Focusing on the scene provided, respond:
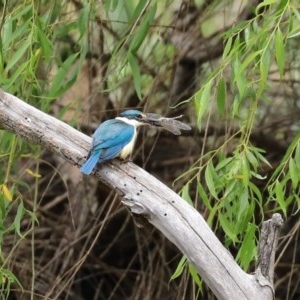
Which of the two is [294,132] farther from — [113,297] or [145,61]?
[113,297]

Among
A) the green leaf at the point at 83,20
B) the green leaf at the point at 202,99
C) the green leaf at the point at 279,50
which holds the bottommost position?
the green leaf at the point at 202,99

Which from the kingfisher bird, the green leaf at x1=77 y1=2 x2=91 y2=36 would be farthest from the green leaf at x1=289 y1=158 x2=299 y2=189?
the green leaf at x1=77 y1=2 x2=91 y2=36

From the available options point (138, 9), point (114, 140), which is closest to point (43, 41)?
point (138, 9)

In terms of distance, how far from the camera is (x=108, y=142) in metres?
2.17

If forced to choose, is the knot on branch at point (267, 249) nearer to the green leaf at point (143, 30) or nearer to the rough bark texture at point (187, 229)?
the rough bark texture at point (187, 229)

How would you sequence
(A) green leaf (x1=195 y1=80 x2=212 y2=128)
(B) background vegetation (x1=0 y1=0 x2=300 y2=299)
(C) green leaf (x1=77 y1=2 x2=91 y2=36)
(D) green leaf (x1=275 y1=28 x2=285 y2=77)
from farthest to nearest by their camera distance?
(B) background vegetation (x1=0 y1=0 x2=300 y2=299) < (C) green leaf (x1=77 y1=2 x2=91 y2=36) < (A) green leaf (x1=195 y1=80 x2=212 y2=128) < (D) green leaf (x1=275 y1=28 x2=285 y2=77)

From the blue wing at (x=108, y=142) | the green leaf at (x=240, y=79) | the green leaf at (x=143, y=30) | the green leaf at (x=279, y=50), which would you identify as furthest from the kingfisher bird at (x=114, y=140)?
the green leaf at (x=279, y=50)

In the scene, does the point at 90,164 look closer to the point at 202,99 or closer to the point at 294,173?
the point at 202,99

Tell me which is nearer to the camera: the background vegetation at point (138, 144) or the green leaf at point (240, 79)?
the green leaf at point (240, 79)

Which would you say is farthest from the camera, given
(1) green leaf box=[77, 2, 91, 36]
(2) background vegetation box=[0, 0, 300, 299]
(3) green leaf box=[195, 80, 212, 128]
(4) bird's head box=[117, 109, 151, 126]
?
(2) background vegetation box=[0, 0, 300, 299]

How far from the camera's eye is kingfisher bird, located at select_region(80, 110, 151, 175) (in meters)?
2.10

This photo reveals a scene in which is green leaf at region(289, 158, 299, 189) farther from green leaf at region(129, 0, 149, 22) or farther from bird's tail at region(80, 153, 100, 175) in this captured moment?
green leaf at region(129, 0, 149, 22)

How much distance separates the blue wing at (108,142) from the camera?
6.86 feet

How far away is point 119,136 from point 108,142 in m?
0.08
